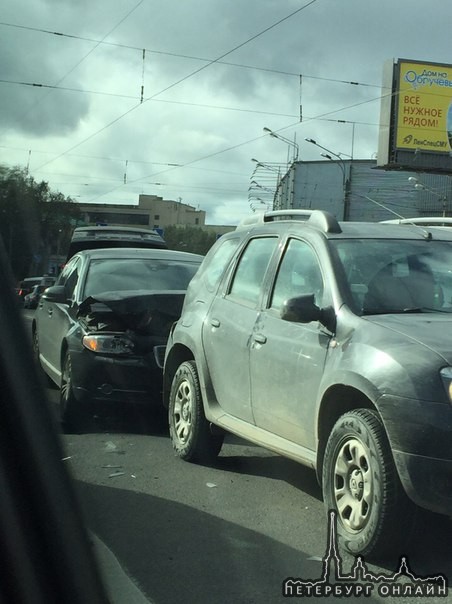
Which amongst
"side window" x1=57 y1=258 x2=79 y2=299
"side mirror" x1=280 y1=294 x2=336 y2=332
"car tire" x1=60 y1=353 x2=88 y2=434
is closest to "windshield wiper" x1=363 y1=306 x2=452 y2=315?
"side mirror" x1=280 y1=294 x2=336 y2=332

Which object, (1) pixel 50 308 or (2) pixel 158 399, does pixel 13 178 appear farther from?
(2) pixel 158 399

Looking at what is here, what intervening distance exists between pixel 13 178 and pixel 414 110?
78.7 ft

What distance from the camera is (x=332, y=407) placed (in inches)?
167

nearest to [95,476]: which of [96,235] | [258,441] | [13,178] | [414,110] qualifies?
[258,441]

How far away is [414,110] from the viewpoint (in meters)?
40.3

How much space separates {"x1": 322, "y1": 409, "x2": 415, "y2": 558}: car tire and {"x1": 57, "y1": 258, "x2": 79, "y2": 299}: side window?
4.94m

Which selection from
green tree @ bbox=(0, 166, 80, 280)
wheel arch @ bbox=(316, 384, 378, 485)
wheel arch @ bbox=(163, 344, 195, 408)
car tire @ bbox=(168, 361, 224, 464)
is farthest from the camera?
green tree @ bbox=(0, 166, 80, 280)

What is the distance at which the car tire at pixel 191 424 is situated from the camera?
5695 mm

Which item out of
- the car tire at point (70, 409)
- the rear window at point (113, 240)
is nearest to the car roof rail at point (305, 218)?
the car tire at point (70, 409)

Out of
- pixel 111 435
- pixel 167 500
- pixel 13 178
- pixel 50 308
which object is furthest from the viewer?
pixel 13 178

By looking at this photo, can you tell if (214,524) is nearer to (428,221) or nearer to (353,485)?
(353,485)

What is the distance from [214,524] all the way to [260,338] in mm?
1233

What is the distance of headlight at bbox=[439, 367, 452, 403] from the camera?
351cm

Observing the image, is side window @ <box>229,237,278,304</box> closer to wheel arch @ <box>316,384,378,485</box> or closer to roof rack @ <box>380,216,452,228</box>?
roof rack @ <box>380,216,452,228</box>
